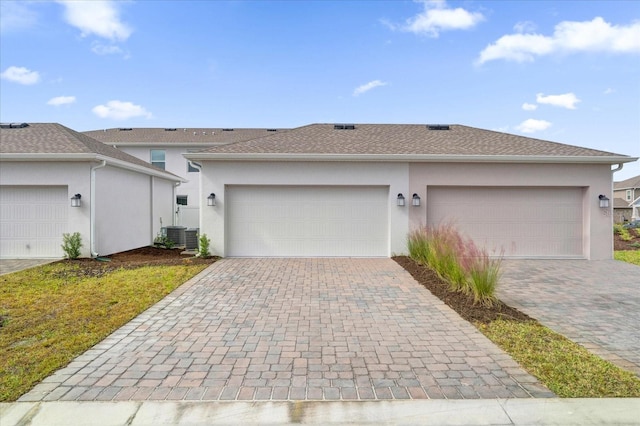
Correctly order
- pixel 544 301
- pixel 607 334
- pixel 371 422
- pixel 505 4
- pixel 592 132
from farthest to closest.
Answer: pixel 592 132
pixel 505 4
pixel 544 301
pixel 607 334
pixel 371 422

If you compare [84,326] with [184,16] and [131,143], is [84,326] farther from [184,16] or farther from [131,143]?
[131,143]

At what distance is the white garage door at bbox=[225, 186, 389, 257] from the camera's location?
9.67 metres

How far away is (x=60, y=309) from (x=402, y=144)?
30.9 feet

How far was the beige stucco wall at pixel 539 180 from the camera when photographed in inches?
373

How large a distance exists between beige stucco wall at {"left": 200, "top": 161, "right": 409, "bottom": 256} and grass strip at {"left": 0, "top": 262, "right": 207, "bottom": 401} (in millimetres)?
1698

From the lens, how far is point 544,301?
5.46m

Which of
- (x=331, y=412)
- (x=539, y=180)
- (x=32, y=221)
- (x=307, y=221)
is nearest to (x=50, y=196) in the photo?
(x=32, y=221)

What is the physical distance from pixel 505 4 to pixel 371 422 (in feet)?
42.8

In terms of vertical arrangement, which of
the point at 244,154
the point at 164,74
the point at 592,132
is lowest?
the point at 244,154

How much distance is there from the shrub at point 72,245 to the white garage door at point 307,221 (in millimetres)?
4225

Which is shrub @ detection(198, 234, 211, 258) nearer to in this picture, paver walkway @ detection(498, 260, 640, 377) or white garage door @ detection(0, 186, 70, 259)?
white garage door @ detection(0, 186, 70, 259)

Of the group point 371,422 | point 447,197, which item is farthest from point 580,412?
point 447,197

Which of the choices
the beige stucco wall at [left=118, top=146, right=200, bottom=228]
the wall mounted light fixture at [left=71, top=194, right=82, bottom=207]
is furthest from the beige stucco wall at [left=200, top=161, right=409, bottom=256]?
the beige stucco wall at [left=118, top=146, right=200, bottom=228]

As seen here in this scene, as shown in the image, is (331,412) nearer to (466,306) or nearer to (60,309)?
(466,306)
